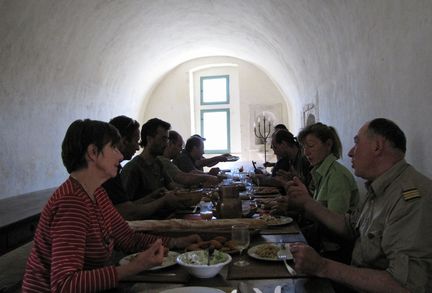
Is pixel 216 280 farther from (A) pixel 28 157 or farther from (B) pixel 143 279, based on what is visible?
(A) pixel 28 157

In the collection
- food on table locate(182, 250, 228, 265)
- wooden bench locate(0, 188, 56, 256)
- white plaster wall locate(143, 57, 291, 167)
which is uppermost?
white plaster wall locate(143, 57, 291, 167)

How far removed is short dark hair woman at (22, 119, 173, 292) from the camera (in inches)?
54.7

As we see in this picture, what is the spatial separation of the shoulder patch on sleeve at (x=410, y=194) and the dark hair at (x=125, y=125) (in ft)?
7.34

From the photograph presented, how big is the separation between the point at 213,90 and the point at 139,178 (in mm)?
8066

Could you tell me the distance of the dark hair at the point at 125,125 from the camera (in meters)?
3.23

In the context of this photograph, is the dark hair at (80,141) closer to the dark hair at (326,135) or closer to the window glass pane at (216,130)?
the dark hair at (326,135)

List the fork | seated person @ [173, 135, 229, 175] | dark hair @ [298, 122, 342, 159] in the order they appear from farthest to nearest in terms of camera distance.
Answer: seated person @ [173, 135, 229, 175] < dark hair @ [298, 122, 342, 159] < the fork

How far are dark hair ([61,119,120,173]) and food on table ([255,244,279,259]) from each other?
820 mm

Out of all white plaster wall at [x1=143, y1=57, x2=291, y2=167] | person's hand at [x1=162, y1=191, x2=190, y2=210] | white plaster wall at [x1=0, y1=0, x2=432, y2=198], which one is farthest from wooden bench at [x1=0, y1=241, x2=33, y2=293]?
white plaster wall at [x1=143, y1=57, x2=291, y2=167]

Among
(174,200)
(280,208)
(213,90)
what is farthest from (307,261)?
(213,90)

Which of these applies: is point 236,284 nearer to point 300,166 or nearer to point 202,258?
point 202,258

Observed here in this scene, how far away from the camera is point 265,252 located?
1805 mm

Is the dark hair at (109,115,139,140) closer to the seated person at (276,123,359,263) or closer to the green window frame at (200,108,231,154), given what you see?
the seated person at (276,123,359,263)

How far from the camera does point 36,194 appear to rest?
535 centimetres
